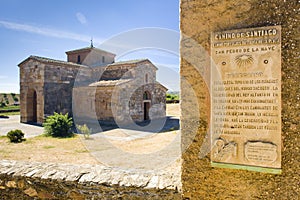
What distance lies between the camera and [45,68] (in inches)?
611

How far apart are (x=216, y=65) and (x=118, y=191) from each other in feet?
5.47

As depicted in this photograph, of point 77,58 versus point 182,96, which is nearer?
point 182,96

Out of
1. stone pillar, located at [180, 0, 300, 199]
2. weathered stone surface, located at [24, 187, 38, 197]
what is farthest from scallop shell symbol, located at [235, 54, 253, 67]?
weathered stone surface, located at [24, 187, 38, 197]

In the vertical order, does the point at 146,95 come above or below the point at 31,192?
above

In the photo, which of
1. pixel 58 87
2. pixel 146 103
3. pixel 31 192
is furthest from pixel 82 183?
pixel 58 87

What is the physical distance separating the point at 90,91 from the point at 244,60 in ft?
52.0

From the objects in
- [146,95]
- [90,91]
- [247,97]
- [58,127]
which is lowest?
[58,127]

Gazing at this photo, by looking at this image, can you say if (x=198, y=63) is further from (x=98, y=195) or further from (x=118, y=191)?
(x=98, y=195)

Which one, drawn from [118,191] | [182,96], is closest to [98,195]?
[118,191]

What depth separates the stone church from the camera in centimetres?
1548

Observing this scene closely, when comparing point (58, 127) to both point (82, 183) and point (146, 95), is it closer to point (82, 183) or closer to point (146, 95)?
point (146, 95)

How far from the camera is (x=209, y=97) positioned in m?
1.93

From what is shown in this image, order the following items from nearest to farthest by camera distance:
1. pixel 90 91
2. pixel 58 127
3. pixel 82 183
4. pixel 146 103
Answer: pixel 82 183
pixel 58 127
pixel 90 91
pixel 146 103

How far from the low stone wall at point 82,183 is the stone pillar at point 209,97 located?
0.38 metres
